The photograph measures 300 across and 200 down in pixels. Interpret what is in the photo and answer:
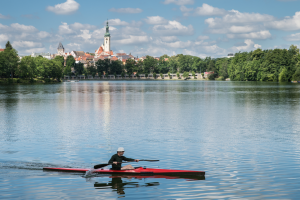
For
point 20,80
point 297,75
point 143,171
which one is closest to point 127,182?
point 143,171

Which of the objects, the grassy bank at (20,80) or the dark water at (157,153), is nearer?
the dark water at (157,153)

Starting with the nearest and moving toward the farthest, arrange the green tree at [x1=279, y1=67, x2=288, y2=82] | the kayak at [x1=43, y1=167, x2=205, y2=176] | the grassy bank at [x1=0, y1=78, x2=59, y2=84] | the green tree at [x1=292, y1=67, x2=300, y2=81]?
the kayak at [x1=43, y1=167, x2=205, y2=176], the grassy bank at [x1=0, y1=78, x2=59, y2=84], the green tree at [x1=292, y1=67, x2=300, y2=81], the green tree at [x1=279, y1=67, x2=288, y2=82]

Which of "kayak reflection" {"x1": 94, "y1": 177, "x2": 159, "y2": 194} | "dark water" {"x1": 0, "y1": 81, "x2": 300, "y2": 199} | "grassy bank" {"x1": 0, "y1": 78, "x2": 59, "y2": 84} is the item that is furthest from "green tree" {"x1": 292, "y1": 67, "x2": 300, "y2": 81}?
"kayak reflection" {"x1": 94, "y1": 177, "x2": 159, "y2": 194}

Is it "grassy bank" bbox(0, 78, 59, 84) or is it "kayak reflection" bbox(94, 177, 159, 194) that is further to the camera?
"grassy bank" bbox(0, 78, 59, 84)

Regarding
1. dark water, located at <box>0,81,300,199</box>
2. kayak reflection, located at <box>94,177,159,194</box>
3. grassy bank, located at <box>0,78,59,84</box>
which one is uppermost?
grassy bank, located at <box>0,78,59,84</box>

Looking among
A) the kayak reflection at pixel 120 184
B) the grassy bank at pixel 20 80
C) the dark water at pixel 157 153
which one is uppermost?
the grassy bank at pixel 20 80

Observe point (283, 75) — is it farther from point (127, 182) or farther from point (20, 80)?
point (127, 182)

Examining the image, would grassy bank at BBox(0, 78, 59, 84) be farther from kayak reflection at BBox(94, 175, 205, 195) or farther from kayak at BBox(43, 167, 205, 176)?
kayak reflection at BBox(94, 175, 205, 195)

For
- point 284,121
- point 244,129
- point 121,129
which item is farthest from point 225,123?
point 121,129

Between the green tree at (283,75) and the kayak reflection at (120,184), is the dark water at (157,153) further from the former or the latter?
the green tree at (283,75)

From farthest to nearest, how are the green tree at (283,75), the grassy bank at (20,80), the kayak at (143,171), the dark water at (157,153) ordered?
1. the green tree at (283,75)
2. the grassy bank at (20,80)
3. the kayak at (143,171)
4. the dark water at (157,153)

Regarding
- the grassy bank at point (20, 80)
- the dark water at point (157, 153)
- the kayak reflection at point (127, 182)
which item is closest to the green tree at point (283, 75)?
the grassy bank at point (20, 80)

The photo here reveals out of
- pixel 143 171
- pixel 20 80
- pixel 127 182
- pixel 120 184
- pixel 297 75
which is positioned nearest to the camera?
pixel 120 184

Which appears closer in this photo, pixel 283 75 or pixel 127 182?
pixel 127 182
